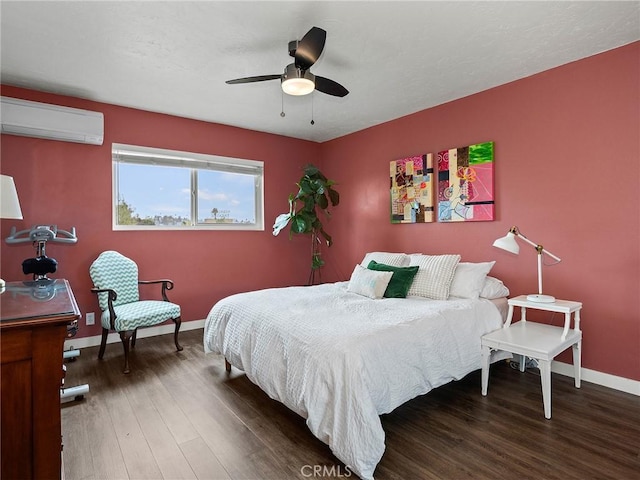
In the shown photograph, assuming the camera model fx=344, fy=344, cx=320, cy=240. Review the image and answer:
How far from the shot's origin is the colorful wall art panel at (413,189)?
395 centimetres

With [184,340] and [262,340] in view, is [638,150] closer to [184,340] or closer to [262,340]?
[262,340]

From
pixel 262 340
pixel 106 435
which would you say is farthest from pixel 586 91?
pixel 106 435

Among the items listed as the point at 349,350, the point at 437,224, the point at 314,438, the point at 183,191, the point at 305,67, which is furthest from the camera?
the point at 183,191

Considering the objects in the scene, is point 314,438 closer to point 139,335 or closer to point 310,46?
point 310,46

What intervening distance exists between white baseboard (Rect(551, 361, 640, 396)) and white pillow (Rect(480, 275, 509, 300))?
73 centimetres

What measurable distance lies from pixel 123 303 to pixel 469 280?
3480mm

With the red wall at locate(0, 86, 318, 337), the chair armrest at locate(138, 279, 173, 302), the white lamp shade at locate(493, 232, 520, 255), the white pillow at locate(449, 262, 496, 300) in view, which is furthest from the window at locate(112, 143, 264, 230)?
the white lamp shade at locate(493, 232, 520, 255)

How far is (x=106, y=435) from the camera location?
2.12m

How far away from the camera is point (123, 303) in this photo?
3.63m

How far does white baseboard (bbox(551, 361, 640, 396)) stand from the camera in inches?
103

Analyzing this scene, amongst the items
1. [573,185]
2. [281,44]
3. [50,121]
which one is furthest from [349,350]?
[50,121]

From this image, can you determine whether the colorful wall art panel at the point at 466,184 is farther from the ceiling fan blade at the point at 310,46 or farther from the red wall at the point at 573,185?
the ceiling fan blade at the point at 310,46

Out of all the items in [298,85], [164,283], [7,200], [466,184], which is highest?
[298,85]

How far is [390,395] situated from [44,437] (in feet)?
5.34
